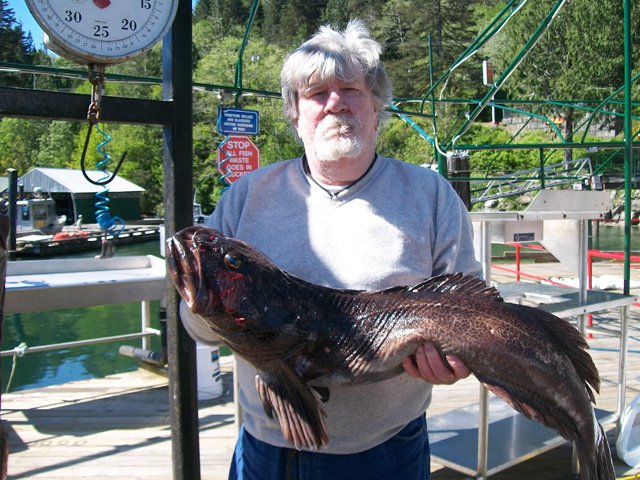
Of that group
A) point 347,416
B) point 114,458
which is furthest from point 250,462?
point 114,458

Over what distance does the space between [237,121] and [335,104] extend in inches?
261

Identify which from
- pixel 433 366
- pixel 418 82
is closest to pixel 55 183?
pixel 418 82

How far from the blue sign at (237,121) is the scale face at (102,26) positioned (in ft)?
19.8

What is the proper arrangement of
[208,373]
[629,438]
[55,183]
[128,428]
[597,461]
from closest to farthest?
[597,461] → [629,438] → [128,428] → [208,373] → [55,183]

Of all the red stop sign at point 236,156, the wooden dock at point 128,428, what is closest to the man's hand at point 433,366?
the wooden dock at point 128,428

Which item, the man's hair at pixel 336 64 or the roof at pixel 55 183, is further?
the roof at pixel 55 183

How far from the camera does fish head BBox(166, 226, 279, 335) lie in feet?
5.29

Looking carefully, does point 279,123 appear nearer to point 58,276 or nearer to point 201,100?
point 201,100

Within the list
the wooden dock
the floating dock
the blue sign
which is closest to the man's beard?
the wooden dock

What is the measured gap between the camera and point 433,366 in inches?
67.2

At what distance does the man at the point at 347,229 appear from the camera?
1952 millimetres

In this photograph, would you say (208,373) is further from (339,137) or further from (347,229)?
(339,137)

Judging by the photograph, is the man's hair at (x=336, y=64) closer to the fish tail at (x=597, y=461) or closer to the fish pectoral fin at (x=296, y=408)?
the fish pectoral fin at (x=296, y=408)

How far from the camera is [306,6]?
74750 millimetres
